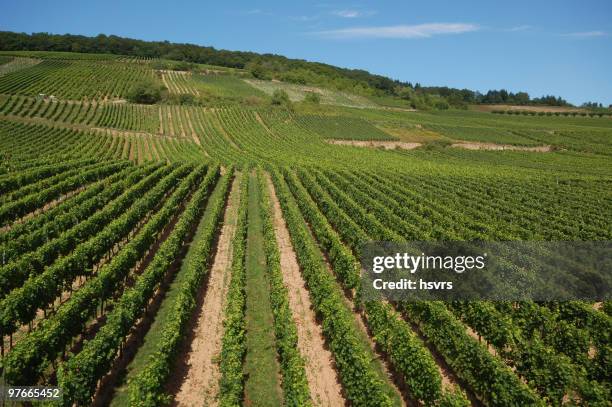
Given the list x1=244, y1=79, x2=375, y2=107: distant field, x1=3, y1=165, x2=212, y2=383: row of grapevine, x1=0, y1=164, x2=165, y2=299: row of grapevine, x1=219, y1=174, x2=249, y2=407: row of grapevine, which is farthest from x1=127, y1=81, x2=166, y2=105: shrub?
x1=219, y1=174, x2=249, y2=407: row of grapevine

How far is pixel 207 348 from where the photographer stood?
16141 millimetres

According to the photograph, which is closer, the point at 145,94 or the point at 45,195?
the point at 45,195

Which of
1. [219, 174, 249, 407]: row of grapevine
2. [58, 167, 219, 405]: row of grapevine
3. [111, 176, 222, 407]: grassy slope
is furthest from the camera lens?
[111, 176, 222, 407]: grassy slope

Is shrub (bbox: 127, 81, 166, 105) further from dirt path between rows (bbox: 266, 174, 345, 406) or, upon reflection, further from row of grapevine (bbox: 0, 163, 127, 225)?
dirt path between rows (bbox: 266, 174, 345, 406)

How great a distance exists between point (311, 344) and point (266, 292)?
179 inches

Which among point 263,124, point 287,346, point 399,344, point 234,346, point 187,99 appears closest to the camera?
point 287,346

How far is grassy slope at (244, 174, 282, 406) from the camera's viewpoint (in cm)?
1370

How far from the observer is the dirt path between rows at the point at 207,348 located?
13.7m

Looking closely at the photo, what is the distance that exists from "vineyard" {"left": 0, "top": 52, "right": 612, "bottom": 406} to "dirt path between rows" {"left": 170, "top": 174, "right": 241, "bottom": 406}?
7 centimetres

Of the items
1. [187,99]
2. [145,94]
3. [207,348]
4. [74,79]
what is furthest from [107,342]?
[74,79]

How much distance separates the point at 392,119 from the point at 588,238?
320 feet

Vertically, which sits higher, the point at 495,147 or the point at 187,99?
the point at 187,99

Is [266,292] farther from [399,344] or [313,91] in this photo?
[313,91]

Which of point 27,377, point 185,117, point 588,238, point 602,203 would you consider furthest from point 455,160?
point 27,377
